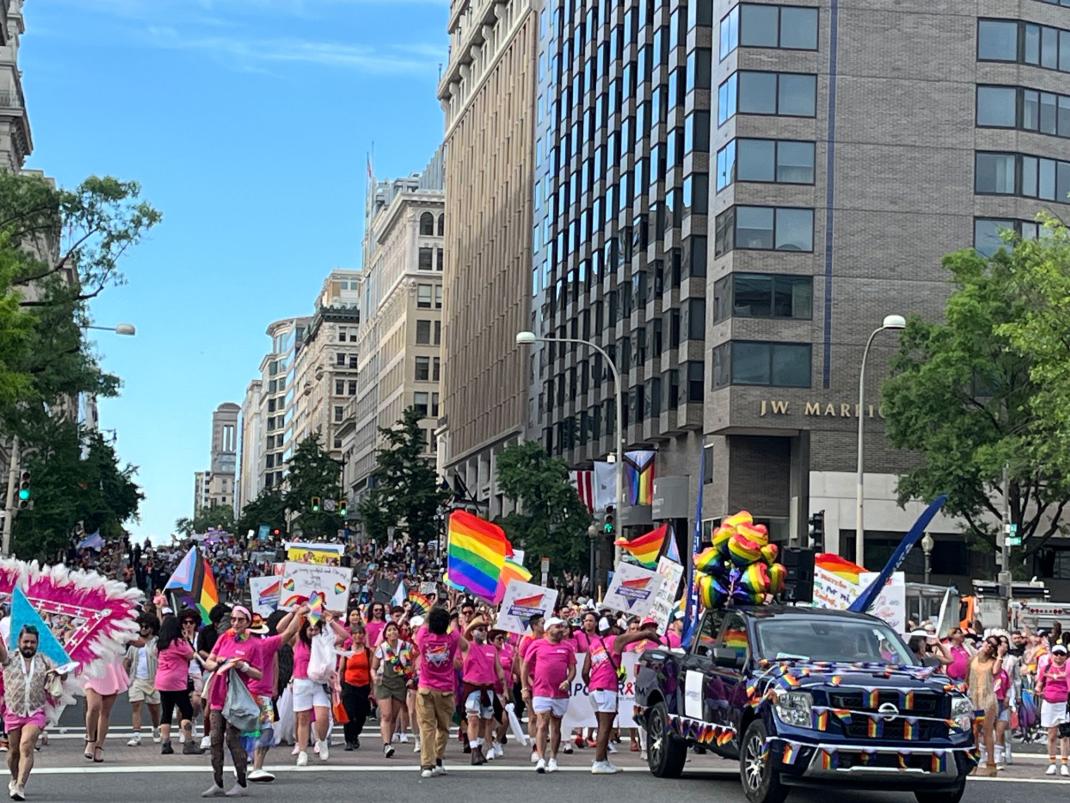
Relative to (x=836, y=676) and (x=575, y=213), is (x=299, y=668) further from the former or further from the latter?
(x=575, y=213)

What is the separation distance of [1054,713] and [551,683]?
23.5 ft

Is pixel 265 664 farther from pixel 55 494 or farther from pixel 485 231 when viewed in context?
pixel 485 231

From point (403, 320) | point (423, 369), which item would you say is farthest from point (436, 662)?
point (403, 320)

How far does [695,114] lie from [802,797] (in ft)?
156

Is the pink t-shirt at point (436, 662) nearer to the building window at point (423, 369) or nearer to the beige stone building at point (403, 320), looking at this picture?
the beige stone building at point (403, 320)

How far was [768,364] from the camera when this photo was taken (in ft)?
189

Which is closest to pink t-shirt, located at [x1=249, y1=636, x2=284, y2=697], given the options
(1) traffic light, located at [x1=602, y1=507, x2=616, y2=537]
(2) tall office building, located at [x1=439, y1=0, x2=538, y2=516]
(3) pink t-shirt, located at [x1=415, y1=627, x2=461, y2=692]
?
(3) pink t-shirt, located at [x1=415, y1=627, x2=461, y2=692]

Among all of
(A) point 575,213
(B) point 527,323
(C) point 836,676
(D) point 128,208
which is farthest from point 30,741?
(B) point 527,323

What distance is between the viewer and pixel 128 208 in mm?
56938

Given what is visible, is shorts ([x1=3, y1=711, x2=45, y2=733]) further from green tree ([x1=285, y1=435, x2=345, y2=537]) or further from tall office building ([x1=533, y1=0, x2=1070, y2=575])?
green tree ([x1=285, y1=435, x2=345, y2=537])

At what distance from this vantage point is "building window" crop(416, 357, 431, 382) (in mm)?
140125

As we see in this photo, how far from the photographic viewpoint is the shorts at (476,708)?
1998 centimetres

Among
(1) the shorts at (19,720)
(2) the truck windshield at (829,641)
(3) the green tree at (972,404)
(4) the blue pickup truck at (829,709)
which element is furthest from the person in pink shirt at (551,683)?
(3) the green tree at (972,404)

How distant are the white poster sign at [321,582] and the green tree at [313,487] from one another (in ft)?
331
